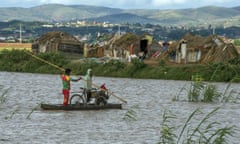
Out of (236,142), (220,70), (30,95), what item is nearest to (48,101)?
(30,95)

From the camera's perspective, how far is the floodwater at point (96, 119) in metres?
24.5

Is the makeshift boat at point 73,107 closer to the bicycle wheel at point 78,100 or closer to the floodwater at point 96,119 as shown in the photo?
the floodwater at point 96,119

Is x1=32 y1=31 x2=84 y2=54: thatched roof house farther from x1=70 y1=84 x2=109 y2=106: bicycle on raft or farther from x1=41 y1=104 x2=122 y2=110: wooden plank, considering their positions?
x1=41 y1=104 x2=122 y2=110: wooden plank

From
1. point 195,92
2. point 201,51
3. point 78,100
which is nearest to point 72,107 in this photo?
point 78,100

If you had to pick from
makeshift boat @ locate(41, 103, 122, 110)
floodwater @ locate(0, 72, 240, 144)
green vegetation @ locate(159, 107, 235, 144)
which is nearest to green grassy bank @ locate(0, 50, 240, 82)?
floodwater @ locate(0, 72, 240, 144)

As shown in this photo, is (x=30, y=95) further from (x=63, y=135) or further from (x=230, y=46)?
(x=230, y=46)

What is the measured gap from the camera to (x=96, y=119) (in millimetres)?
29125

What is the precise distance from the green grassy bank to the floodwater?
29.6 ft

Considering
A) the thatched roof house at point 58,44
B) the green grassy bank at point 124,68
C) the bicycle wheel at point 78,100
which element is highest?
the bicycle wheel at point 78,100

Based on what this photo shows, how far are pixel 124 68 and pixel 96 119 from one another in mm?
29865

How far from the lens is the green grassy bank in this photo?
2117 inches

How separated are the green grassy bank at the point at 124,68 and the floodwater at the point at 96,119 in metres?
9.02

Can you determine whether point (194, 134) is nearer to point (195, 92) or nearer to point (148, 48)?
point (195, 92)

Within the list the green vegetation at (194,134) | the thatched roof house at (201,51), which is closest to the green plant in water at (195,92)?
the green vegetation at (194,134)
